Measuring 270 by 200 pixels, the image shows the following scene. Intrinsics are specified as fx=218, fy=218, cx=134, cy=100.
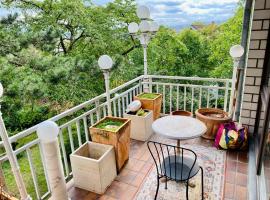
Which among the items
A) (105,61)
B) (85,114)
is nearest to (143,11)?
(105,61)

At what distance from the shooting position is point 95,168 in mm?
2391

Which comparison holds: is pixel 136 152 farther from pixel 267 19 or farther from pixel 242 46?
pixel 267 19

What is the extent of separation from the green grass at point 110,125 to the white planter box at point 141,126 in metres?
0.68

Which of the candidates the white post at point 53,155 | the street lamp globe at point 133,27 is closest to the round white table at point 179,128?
the white post at point 53,155

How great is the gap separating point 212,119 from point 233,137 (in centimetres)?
45

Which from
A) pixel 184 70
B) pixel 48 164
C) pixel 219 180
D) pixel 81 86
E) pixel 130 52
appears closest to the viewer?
pixel 48 164

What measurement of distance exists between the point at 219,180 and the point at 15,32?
4050mm

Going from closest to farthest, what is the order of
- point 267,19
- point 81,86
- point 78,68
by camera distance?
→ point 267,19 → point 78,68 → point 81,86

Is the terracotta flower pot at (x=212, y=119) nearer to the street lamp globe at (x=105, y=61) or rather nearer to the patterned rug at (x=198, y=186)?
the patterned rug at (x=198, y=186)

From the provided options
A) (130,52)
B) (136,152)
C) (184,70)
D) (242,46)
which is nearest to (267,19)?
(242,46)

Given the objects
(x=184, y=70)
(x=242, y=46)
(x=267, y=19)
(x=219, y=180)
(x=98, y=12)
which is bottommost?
(x=219, y=180)

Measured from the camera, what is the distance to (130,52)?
6.92 meters

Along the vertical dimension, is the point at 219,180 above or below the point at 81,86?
below

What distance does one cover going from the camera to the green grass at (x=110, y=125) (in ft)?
8.97
